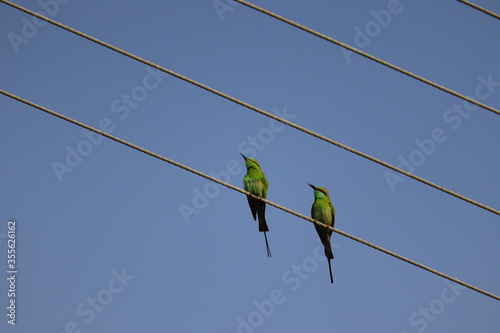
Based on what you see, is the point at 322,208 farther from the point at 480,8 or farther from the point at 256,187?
the point at 480,8

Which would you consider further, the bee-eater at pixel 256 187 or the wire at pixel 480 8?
the bee-eater at pixel 256 187

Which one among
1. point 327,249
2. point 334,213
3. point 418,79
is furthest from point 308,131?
point 334,213

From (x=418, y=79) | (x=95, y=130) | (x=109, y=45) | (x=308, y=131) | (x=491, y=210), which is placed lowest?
(x=95, y=130)

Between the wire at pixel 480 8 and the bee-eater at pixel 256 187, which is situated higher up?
the wire at pixel 480 8

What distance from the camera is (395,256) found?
170 inches

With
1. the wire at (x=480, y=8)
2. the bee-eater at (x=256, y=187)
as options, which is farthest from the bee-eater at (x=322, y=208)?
the wire at (x=480, y=8)

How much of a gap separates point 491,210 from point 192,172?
6.46 feet

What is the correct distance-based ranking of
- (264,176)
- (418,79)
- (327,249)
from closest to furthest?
(418,79) < (327,249) < (264,176)

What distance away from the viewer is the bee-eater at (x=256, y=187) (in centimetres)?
710

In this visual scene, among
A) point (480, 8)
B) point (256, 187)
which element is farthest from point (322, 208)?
point (480, 8)

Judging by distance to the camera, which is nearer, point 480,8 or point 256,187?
point 480,8

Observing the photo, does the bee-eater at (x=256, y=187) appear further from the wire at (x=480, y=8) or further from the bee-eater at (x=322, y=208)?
the wire at (x=480, y=8)

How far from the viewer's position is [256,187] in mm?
7297

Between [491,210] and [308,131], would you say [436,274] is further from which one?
[308,131]
